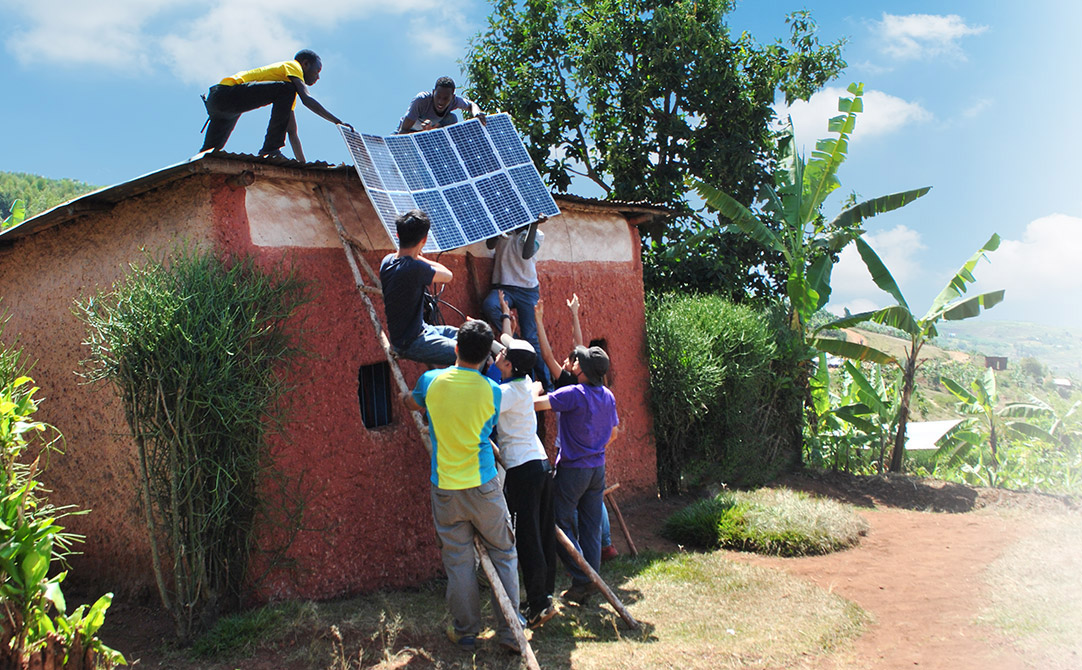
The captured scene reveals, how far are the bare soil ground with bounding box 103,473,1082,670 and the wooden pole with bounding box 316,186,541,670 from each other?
142cm

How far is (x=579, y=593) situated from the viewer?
5.88 metres

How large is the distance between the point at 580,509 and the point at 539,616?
1.06 metres

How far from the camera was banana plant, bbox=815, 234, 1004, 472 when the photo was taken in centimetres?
1222

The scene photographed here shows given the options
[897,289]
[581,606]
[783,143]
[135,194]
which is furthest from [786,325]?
[135,194]

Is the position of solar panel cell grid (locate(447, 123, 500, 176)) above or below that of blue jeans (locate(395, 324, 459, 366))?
above

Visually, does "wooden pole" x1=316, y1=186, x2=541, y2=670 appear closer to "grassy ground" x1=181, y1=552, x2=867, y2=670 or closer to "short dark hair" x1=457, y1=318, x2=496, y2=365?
"grassy ground" x1=181, y1=552, x2=867, y2=670

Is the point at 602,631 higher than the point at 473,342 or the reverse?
the reverse

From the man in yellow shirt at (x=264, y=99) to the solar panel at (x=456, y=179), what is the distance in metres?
0.99

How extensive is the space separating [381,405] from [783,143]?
951 cm

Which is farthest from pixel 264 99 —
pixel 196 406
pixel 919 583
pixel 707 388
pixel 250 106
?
pixel 919 583

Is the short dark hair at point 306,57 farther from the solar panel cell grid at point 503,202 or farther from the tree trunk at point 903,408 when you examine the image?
the tree trunk at point 903,408

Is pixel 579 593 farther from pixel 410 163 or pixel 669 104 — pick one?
pixel 669 104

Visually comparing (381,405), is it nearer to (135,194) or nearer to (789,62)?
(135,194)

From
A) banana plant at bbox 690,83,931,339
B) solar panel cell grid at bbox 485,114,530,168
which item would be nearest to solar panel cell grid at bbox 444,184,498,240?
solar panel cell grid at bbox 485,114,530,168
